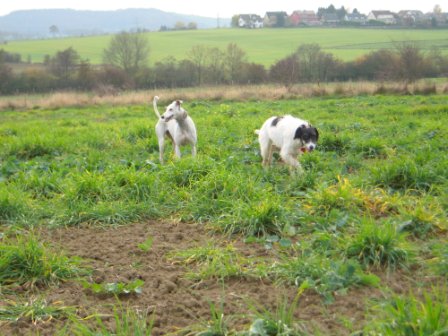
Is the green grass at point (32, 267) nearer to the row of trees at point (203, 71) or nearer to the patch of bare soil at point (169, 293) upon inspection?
the patch of bare soil at point (169, 293)

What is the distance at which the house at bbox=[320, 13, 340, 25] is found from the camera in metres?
72.8

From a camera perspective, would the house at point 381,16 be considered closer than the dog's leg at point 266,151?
No

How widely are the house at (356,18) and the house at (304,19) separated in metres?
4.88

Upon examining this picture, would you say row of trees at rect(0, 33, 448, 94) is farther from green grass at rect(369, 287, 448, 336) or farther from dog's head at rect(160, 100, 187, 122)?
green grass at rect(369, 287, 448, 336)

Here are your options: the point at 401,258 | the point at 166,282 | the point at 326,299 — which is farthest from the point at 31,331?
the point at 401,258

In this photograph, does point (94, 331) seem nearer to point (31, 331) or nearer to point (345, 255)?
point (31, 331)

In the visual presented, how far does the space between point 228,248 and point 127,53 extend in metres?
39.8

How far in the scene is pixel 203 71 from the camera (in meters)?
35.2

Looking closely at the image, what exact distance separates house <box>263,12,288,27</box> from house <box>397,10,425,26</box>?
61.0ft

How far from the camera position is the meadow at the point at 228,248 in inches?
122

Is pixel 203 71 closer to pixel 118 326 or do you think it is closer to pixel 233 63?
pixel 233 63

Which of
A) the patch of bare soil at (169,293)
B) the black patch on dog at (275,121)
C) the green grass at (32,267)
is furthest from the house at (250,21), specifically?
the green grass at (32,267)

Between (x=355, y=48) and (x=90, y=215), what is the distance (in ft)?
145

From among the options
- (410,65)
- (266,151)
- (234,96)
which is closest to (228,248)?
(266,151)
